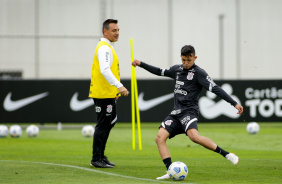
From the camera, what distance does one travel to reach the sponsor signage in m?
19.9

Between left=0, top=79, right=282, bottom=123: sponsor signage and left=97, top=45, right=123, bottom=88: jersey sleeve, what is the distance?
10.5 m

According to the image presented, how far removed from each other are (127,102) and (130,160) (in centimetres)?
935

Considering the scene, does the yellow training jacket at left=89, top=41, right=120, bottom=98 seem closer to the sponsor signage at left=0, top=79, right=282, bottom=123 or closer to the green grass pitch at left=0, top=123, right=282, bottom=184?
the green grass pitch at left=0, top=123, right=282, bottom=184

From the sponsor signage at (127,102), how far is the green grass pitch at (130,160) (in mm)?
2656

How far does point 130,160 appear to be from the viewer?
1087 cm

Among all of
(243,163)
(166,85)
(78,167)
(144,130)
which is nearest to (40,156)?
(78,167)

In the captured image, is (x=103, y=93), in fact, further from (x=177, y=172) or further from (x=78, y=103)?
(x=78, y=103)

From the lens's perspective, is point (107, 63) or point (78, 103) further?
point (78, 103)

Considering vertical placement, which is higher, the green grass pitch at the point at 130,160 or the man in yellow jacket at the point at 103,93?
the man in yellow jacket at the point at 103,93

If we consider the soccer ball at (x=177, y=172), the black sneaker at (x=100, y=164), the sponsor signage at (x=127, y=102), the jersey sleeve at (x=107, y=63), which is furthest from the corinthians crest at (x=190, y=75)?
the sponsor signage at (x=127, y=102)

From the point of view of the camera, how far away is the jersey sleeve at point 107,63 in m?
9.08

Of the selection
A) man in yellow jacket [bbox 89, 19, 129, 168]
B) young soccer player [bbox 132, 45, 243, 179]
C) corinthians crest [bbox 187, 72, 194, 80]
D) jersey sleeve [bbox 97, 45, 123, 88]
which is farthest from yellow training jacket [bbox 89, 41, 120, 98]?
corinthians crest [bbox 187, 72, 194, 80]

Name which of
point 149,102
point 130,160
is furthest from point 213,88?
point 149,102

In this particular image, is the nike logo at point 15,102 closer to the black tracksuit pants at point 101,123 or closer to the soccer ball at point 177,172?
the black tracksuit pants at point 101,123
